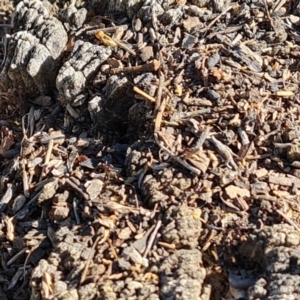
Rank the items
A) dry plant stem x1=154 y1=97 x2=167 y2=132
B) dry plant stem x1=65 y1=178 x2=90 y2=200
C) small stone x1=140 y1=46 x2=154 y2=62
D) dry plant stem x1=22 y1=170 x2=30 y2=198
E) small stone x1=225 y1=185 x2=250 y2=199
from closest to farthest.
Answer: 1. small stone x1=225 y1=185 x2=250 y2=199
2. dry plant stem x1=65 y1=178 x2=90 y2=200
3. dry plant stem x1=154 y1=97 x2=167 y2=132
4. dry plant stem x1=22 y1=170 x2=30 y2=198
5. small stone x1=140 y1=46 x2=154 y2=62

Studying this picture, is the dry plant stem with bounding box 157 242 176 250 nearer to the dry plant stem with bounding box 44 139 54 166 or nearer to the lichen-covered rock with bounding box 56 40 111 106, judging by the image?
the dry plant stem with bounding box 44 139 54 166

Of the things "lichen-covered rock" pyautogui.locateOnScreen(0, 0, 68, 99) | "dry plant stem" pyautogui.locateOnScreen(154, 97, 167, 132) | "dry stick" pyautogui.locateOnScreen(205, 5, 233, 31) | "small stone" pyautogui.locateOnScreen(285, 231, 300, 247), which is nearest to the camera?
"small stone" pyautogui.locateOnScreen(285, 231, 300, 247)

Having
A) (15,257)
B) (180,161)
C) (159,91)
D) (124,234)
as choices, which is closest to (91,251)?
(124,234)

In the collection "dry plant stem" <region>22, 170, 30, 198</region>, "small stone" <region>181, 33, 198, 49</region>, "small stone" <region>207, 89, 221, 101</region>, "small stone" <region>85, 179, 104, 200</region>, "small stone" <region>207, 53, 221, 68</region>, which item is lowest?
"dry plant stem" <region>22, 170, 30, 198</region>

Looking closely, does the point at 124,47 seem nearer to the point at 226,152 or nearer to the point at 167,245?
the point at 226,152

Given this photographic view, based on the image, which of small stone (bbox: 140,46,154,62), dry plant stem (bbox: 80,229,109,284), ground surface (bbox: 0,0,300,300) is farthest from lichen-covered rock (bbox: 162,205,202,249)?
small stone (bbox: 140,46,154,62)

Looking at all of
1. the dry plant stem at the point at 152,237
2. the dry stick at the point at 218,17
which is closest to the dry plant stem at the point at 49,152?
the dry plant stem at the point at 152,237

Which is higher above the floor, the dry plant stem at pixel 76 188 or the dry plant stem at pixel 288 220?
the dry plant stem at pixel 288 220

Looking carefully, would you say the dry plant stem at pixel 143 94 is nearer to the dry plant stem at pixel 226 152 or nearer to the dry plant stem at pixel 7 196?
the dry plant stem at pixel 226 152

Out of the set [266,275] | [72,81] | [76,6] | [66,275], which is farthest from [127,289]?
[76,6]
